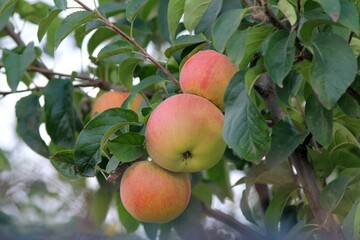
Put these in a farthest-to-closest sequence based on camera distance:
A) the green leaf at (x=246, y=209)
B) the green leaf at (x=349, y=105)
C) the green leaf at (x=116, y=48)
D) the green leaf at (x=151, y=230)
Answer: the green leaf at (x=151, y=230), the green leaf at (x=246, y=209), the green leaf at (x=116, y=48), the green leaf at (x=349, y=105)

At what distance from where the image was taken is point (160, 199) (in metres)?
1.18

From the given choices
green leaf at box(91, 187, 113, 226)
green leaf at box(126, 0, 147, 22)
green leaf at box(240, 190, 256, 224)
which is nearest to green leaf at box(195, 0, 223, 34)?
green leaf at box(126, 0, 147, 22)

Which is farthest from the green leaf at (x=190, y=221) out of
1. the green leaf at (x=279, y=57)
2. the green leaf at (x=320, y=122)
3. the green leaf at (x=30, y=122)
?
the green leaf at (x=279, y=57)

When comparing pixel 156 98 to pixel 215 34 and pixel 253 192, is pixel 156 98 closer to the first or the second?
pixel 215 34

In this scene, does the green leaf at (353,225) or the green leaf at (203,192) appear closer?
the green leaf at (353,225)

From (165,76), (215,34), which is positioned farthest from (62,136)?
(215,34)

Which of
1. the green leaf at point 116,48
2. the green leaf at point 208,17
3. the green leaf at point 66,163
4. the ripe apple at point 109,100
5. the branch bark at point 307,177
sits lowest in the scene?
the ripe apple at point 109,100

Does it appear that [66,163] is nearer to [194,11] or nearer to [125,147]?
[125,147]

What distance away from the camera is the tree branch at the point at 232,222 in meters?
1.40

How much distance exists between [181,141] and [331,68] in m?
0.25

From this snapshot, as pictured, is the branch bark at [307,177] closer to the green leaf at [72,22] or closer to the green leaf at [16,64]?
the green leaf at [72,22]

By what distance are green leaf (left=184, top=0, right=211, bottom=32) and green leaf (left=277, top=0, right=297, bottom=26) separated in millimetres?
181

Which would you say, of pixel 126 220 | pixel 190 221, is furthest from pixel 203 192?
pixel 126 220

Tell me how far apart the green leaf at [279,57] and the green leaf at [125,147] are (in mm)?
264
